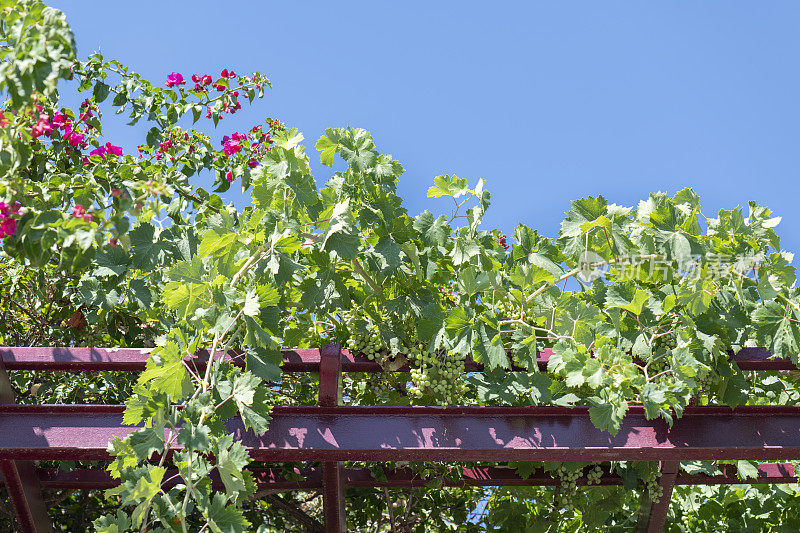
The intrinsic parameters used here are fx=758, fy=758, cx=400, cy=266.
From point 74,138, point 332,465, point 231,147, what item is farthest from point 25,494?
point 231,147

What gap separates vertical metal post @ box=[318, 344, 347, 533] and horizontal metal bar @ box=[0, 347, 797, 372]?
73 millimetres

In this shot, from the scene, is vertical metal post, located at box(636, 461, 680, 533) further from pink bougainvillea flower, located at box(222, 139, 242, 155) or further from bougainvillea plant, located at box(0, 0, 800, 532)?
pink bougainvillea flower, located at box(222, 139, 242, 155)

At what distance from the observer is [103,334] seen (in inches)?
157

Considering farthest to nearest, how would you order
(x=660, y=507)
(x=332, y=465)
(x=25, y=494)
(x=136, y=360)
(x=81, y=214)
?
1. (x=660, y=507)
2. (x=25, y=494)
3. (x=332, y=465)
4. (x=136, y=360)
5. (x=81, y=214)

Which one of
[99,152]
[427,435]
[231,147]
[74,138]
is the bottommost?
[427,435]

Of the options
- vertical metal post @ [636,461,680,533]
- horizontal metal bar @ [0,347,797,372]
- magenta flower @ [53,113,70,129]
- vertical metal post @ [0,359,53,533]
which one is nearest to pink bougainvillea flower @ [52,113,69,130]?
magenta flower @ [53,113,70,129]

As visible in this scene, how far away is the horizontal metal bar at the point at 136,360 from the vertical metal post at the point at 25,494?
429 mm

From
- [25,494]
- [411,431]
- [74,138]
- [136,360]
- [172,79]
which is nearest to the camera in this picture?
[411,431]

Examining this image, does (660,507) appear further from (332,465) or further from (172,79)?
(172,79)

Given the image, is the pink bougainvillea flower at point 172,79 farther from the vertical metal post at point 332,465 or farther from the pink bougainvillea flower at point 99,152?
the vertical metal post at point 332,465

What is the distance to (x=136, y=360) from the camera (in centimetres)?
256

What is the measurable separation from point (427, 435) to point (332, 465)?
0.55 meters

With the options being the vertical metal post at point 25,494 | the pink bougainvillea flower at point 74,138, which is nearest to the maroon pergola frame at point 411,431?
the vertical metal post at point 25,494

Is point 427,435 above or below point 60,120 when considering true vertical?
below
